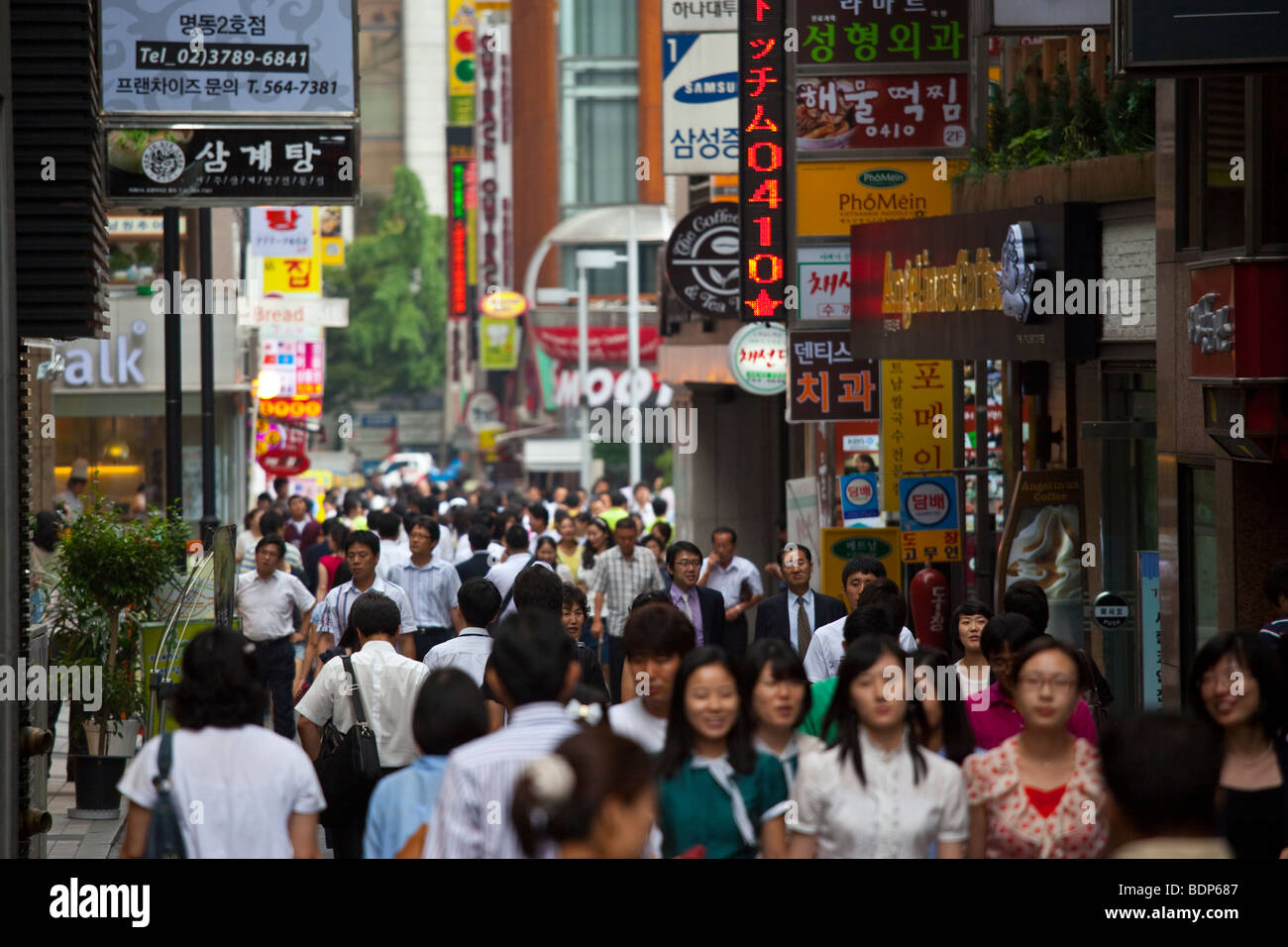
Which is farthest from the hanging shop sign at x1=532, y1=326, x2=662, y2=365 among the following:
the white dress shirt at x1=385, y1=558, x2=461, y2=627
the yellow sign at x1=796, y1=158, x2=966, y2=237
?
the white dress shirt at x1=385, y1=558, x2=461, y2=627

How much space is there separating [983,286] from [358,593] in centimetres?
512

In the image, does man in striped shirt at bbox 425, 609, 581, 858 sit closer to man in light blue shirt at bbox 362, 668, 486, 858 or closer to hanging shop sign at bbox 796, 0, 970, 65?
man in light blue shirt at bbox 362, 668, 486, 858

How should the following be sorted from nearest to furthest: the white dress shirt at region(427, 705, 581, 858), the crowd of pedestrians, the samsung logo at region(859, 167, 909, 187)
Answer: the crowd of pedestrians
the white dress shirt at region(427, 705, 581, 858)
the samsung logo at region(859, 167, 909, 187)

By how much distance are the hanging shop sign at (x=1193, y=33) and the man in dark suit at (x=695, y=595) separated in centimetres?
485

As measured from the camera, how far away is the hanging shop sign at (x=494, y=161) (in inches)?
2594

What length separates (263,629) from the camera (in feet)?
43.5

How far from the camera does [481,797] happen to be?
5.04 metres

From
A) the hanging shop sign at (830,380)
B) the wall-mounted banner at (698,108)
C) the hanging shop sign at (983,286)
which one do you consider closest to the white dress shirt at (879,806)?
the hanging shop sign at (983,286)

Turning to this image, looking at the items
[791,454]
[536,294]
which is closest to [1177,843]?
[791,454]

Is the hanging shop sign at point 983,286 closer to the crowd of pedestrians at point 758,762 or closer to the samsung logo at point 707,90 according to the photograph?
the crowd of pedestrians at point 758,762

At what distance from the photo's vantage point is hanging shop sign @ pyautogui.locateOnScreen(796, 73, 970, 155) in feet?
55.1

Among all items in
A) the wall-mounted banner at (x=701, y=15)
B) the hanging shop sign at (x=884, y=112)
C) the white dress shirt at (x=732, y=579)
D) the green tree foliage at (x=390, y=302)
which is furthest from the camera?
the green tree foliage at (x=390, y=302)

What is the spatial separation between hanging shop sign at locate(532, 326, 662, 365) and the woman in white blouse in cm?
3685
